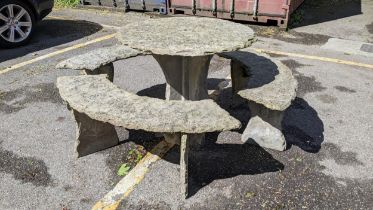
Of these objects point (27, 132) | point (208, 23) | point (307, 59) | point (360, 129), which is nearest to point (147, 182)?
point (27, 132)

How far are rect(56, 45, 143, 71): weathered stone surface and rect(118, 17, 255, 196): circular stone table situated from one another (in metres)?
0.66

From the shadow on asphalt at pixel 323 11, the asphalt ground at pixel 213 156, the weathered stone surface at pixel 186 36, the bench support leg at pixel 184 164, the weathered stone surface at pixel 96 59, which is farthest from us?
the shadow on asphalt at pixel 323 11

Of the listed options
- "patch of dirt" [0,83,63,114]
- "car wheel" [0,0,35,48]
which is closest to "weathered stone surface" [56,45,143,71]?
"patch of dirt" [0,83,63,114]

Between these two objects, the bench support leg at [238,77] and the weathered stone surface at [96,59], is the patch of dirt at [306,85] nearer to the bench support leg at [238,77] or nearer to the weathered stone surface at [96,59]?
the bench support leg at [238,77]

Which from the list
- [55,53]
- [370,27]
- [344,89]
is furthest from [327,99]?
[55,53]

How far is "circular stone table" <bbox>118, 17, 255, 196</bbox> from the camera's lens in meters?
4.09

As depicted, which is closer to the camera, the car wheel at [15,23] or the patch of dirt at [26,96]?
the patch of dirt at [26,96]

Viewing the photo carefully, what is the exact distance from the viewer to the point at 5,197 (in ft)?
12.9

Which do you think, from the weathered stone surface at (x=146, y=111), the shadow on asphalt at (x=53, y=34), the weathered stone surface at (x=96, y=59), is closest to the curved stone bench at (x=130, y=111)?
the weathered stone surface at (x=146, y=111)

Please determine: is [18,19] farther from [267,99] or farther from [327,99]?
[327,99]

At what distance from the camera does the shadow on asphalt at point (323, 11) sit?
401 inches

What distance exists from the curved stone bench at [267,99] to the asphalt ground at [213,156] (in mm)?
166

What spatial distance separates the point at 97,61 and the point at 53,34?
184 inches

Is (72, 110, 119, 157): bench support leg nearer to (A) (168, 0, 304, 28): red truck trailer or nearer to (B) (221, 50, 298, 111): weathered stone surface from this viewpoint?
(B) (221, 50, 298, 111): weathered stone surface
